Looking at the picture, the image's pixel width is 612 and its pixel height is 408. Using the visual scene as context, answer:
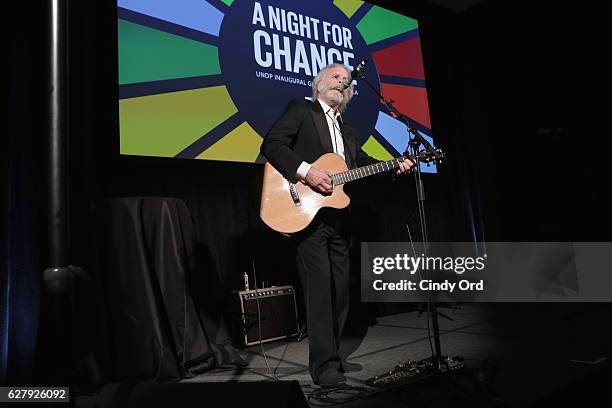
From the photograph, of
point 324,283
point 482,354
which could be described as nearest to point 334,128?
point 324,283

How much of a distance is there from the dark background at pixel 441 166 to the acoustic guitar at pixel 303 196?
0.23m

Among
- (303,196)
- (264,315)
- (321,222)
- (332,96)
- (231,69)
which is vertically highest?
(231,69)

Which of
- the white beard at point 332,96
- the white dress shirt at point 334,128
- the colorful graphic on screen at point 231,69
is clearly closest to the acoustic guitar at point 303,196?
the white dress shirt at point 334,128

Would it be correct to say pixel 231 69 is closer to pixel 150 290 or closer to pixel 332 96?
pixel 332 96

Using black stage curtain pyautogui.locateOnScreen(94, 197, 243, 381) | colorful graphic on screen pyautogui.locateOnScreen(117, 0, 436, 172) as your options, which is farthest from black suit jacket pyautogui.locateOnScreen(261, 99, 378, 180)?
colorful graphic on screen pyautogui.locateOnScreen(117, 0, 436, 172)

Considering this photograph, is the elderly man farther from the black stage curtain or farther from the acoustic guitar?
the black stage curtain

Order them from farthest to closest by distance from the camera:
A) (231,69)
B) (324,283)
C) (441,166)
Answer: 1. (441,166)
2. (231,69)
3. (324,283)

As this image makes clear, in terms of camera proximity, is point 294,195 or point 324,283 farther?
point 294,195

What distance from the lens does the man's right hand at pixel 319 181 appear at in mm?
2273

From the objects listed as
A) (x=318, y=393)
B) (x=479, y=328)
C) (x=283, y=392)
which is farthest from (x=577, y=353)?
(x=283, y=392)

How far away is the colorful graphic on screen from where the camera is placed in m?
2.98

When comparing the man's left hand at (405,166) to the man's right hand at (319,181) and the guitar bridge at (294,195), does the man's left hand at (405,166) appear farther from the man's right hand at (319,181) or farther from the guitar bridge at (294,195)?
the guitar bridge at (294,195)

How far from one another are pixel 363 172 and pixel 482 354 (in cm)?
121

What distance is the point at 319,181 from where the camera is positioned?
2271 mm
